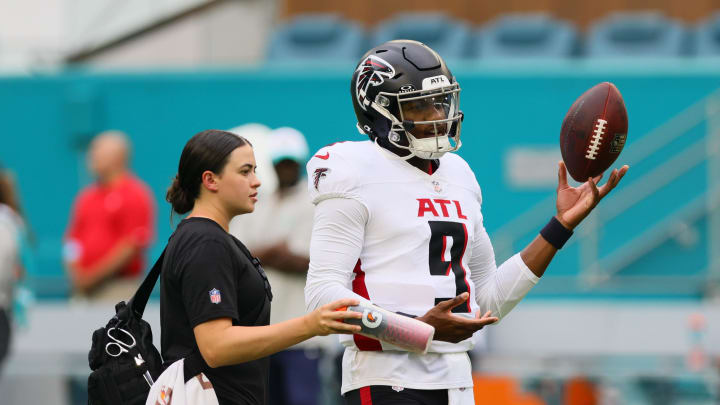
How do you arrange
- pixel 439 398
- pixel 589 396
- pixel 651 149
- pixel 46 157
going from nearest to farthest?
1. pixel 439 398
2. pixel 589 396
3. pixel 651 149
4. pixel 46 157

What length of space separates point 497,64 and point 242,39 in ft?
9.00

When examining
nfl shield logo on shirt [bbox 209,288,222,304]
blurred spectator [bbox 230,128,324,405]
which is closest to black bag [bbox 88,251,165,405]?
nfl shield logo on shirt [bbox 209,288,222,304]

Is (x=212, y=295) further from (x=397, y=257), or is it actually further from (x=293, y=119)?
(x=293, y=119)

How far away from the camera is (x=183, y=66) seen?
10797 mm

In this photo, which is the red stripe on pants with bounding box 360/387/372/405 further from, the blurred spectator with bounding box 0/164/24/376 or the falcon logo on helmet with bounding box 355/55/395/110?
the blurred spectator with bounding box 0/164/24/376

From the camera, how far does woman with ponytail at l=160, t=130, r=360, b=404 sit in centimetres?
321

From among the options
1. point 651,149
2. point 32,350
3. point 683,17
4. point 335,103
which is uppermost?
point 683,17

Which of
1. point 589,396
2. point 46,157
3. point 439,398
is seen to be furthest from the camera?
point 46,157

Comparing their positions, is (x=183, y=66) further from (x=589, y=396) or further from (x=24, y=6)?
(x=589, y=396)

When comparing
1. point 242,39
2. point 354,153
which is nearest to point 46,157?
point 242,39

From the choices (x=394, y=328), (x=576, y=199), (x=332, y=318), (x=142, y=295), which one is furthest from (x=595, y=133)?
(x=142, y=295)

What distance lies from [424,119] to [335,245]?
0.47 meters

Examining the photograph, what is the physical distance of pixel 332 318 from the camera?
306 cm

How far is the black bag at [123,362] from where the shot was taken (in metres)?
3.46
